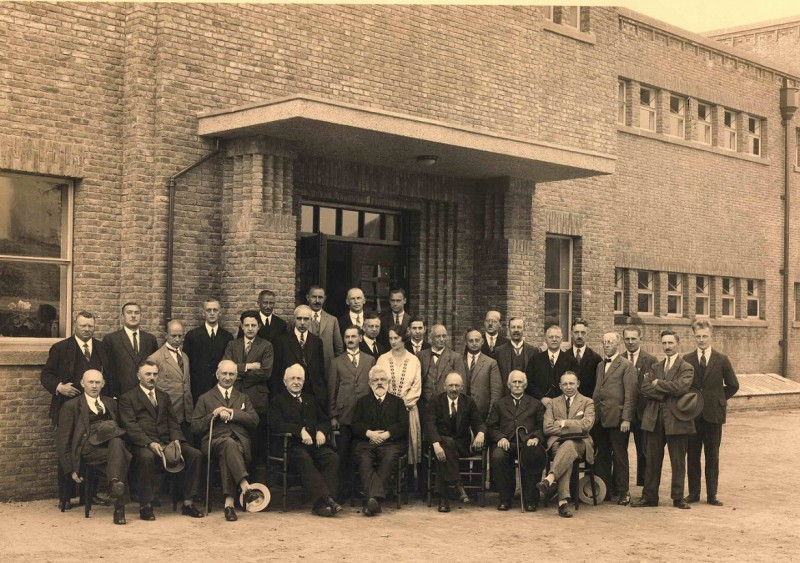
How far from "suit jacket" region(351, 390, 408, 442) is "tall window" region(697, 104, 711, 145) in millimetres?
13741

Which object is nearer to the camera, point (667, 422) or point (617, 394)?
point (667, 422)

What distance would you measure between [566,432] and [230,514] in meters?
3.52

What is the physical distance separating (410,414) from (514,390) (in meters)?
1.13

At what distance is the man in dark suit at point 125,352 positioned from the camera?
10.4 meters

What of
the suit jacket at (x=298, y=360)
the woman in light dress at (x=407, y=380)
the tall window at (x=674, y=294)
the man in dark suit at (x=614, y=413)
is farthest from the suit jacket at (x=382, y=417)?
the tall window at (x=674, y=294)

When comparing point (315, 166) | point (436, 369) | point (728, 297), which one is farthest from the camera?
point (728, 297)

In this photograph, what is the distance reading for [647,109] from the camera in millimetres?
20547

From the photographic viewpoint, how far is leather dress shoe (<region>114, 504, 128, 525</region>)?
30.5ft

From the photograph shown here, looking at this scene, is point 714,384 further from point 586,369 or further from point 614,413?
point 586,369

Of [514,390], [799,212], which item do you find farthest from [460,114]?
[799,212]

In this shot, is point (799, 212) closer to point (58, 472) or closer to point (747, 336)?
point (747, 336)

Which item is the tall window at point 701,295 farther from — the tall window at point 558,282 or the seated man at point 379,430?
the seated man at point 379,430

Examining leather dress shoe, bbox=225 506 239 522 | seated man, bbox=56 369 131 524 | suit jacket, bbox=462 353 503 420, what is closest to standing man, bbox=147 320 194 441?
seated man, bbox=56 369 131 524

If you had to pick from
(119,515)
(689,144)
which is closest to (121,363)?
(119,515)
